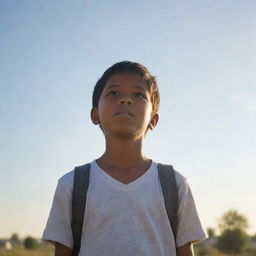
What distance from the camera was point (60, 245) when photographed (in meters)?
3.27

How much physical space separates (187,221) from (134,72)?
1475 mm

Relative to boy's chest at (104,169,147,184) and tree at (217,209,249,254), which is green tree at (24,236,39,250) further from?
boy's chest at (104,169,147,184)

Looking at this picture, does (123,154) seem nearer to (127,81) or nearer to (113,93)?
(113,93)

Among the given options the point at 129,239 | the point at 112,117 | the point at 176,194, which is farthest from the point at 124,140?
the point at 129,239

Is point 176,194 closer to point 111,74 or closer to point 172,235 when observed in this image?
point 172,235

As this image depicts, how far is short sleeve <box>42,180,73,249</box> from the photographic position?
3.25m

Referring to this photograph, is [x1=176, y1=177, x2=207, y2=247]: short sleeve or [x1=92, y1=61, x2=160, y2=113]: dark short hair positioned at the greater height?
[x1=92, y1=61, x2=160, y2=113]: dark short hair

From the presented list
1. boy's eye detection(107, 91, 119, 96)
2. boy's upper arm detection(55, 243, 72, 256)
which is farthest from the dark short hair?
boy's upper arm detection(55, 243, 72, 256)

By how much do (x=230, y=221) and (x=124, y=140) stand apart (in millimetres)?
54995

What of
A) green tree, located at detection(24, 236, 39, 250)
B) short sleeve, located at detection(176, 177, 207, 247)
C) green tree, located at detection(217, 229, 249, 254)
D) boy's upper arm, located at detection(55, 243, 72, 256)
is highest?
green tree, located at detection(24, 236, 39, 250)

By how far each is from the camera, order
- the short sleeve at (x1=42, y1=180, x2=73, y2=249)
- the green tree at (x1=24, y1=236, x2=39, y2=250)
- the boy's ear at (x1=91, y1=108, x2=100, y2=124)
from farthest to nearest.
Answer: the green tree at (x1=24, y1=236, x2=39, y2=250)
the boy's ear at (x1=91, y1=108, x2=100, y2=124)
the short sleeve at (x1=42, y1=180, x2=73, y2=249)

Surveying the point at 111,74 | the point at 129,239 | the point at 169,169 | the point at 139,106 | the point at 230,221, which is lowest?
the point at 129,239

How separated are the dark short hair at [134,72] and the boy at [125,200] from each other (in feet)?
0.37

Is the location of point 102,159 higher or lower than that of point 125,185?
higher
